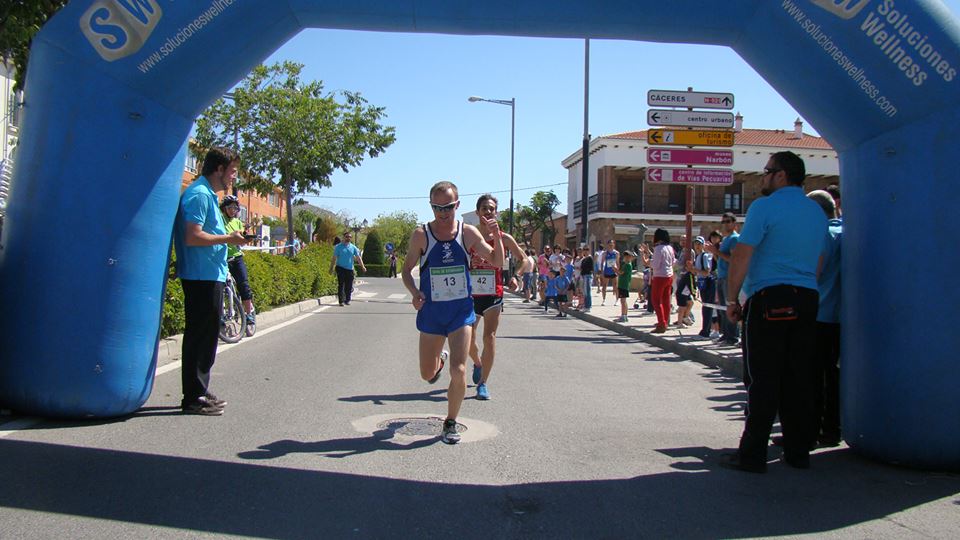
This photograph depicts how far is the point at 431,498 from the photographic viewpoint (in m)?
3.96

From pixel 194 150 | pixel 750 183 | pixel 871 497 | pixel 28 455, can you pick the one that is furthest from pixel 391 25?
pixel 750 183

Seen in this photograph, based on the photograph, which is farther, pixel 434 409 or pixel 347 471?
pixel 434 409

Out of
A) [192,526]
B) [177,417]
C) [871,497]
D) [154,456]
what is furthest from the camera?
[177,417]

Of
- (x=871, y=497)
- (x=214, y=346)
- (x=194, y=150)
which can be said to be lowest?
(x=871, y=497)

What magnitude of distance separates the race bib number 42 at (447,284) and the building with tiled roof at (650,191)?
4096 centimetres

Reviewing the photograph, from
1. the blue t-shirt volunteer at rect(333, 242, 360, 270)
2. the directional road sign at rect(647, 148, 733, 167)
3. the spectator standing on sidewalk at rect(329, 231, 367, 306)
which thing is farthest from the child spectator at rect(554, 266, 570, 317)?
the directional road sign at rect(647, 148, 733, 167)

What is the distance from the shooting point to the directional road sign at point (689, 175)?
1375 cm

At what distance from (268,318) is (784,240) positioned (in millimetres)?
11123

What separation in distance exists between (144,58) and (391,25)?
164 cm

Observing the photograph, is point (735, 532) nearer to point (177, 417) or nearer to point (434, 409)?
point (434, 409)

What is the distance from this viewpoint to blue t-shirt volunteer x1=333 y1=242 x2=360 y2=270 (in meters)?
19.1

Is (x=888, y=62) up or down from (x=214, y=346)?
up

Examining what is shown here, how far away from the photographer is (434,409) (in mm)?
6359

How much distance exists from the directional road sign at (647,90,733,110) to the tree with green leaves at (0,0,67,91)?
9.15 m
